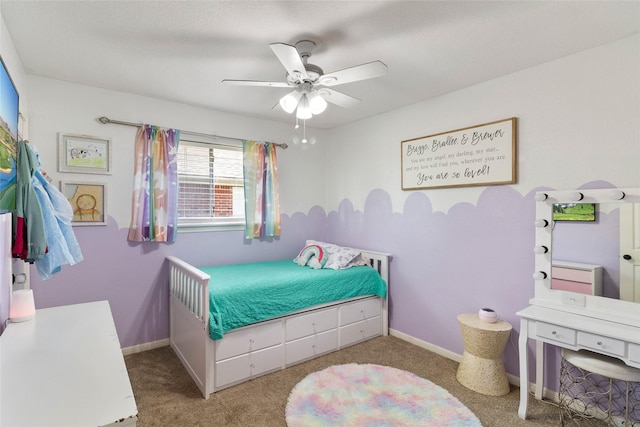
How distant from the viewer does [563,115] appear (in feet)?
7.29

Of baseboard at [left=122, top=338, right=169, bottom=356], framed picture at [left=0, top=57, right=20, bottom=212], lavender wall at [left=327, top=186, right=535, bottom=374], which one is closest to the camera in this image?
framed picture at [left=0, top=57, right=20, bottom=212]

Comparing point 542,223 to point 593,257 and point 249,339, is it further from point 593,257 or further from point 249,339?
point 249,339

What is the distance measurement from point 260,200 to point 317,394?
6.61 ft

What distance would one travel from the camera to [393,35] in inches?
76.0

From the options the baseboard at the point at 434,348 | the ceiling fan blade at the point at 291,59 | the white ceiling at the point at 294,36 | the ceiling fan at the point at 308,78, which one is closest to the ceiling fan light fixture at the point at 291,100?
the ceiling fan at the point at 308,78

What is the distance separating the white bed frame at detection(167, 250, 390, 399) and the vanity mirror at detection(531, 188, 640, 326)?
149 cm

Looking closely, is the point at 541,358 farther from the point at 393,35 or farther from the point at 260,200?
the point at 260,200

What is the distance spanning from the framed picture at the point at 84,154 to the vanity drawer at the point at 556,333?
3.45m

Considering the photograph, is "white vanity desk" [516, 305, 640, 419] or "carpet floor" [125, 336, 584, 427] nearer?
"white vanity desk" [516, 305, 640, 419]

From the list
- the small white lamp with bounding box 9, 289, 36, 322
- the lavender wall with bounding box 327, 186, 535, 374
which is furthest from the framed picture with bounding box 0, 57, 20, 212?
the lavender wall with bounding box 327, 186, 535, 374

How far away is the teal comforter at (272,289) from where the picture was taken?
2.37m

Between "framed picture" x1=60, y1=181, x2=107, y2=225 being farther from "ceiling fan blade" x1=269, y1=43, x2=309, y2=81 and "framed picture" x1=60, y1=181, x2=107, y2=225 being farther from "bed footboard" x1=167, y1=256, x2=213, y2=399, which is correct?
"ceiling fan blade" x1=269, y1=43, x2=309, y2=81

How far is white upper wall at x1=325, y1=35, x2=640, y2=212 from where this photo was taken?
197 centimetres

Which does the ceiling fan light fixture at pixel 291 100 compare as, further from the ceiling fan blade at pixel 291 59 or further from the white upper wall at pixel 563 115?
the white upper wall at pixel 563 115
